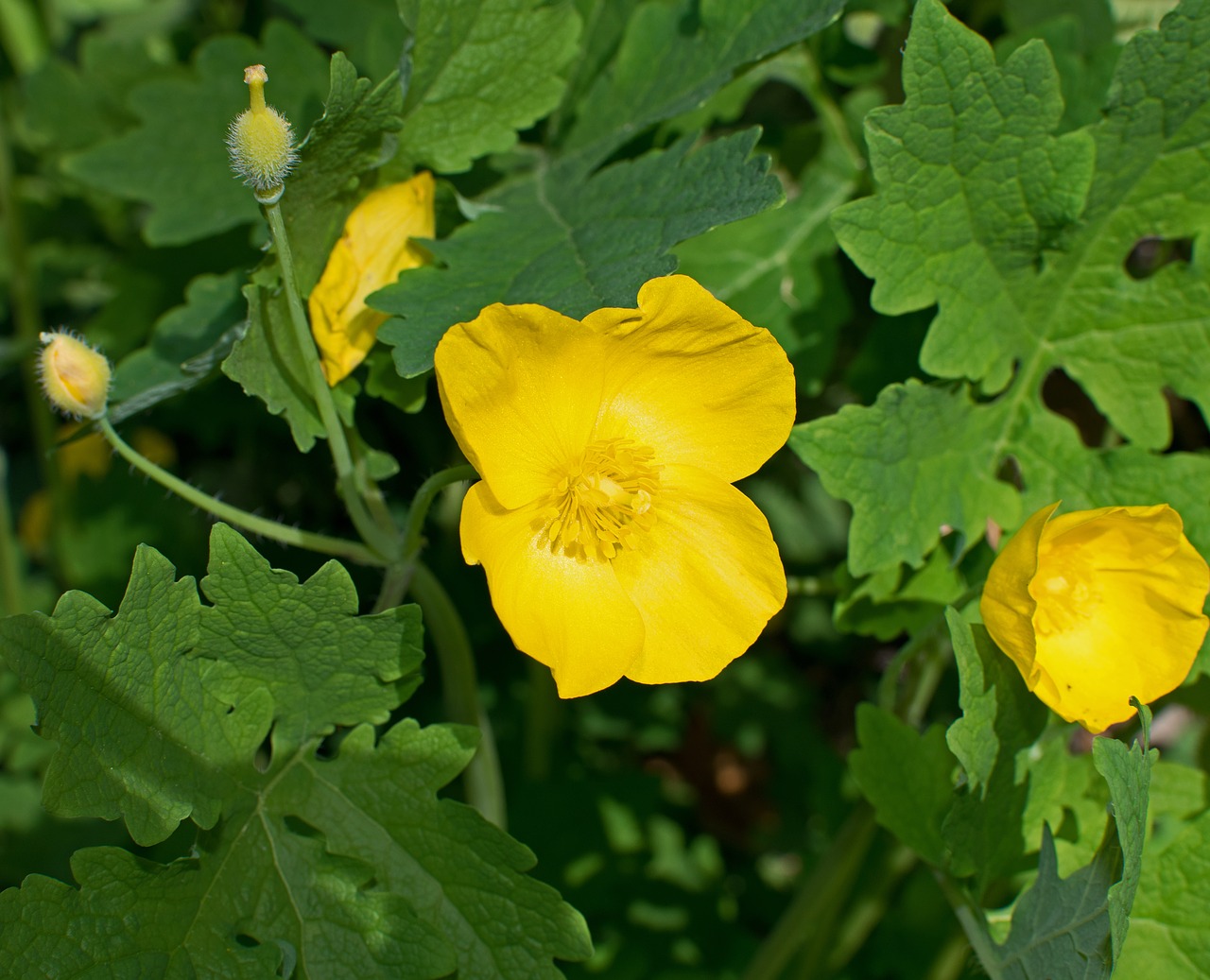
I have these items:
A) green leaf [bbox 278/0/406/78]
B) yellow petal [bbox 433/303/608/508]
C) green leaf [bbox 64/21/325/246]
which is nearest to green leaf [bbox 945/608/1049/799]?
yellow petal [bbox 433/303/608/508]

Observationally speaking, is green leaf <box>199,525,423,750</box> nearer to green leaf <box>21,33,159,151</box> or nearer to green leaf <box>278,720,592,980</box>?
green leaf <box>278,720,592,980</box>

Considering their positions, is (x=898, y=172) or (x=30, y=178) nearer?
(x=898, y=172)

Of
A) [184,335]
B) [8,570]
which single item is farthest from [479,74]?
[8,570]

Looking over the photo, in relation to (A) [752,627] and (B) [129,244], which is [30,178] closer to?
(B) [129,244]

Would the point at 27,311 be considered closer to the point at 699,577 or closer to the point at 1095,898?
the point at 699,577

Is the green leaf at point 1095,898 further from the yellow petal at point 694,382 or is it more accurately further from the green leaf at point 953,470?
the yellow petal at point 694,382

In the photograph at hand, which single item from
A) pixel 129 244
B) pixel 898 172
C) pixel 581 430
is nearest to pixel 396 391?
pixel 581 430
